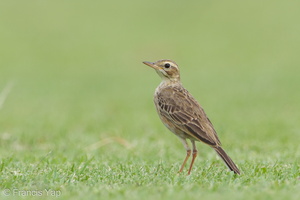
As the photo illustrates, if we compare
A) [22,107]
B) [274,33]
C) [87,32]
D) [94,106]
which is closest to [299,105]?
[94,106]

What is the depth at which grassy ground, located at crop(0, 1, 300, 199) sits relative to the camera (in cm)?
680

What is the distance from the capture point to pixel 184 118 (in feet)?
24.7

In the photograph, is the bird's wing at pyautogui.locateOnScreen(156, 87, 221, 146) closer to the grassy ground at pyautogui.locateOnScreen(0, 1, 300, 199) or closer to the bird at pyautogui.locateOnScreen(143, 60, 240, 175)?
the bird at pyautogui.locateOnScreen(143, 60, 240, 175)

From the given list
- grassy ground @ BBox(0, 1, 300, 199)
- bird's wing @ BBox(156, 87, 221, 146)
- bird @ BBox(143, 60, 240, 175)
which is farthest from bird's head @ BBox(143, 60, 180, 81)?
grassy ground @ BBox(0, 1, 300, 199)

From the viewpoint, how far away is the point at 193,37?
34.7m

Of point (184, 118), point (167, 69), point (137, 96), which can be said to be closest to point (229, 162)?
point (184, 118)

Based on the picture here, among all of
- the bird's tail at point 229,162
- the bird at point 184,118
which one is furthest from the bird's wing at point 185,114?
the bird's tail at point 229,162

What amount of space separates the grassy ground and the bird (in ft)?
1.08

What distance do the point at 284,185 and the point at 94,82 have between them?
18443 millimetres

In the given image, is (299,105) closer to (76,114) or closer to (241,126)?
(241,126)

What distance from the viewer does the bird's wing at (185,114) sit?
7320 millimetres

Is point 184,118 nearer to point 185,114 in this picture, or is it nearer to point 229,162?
point 185,114

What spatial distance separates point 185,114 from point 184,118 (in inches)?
3.2

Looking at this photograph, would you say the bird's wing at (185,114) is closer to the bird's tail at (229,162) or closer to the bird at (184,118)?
the bird at (184,118)
